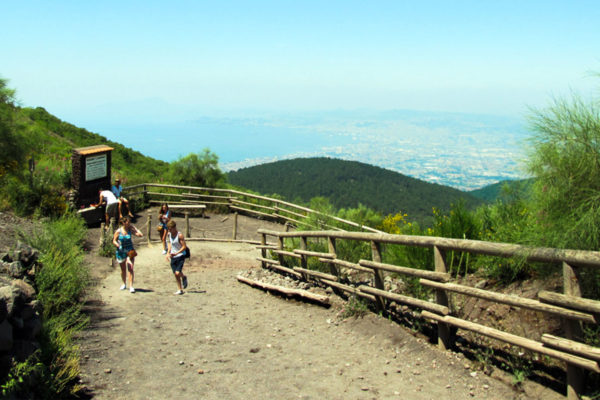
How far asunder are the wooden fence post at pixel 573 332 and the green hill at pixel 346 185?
30628 mm

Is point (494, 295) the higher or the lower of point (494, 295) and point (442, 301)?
the higher

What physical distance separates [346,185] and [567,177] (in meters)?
38.4

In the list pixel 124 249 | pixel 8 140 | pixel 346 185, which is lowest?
pixel 346 185

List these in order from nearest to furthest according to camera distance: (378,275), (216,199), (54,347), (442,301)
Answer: (54,347), (442,301), (378,275), (216,199)

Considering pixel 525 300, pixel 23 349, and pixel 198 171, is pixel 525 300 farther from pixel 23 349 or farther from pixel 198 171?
pixel 198 171

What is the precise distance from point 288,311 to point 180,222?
11647mm

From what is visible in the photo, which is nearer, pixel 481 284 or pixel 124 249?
pixel 481 284

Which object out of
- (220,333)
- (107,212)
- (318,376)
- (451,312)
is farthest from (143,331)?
(107,212)

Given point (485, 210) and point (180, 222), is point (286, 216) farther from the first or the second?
point (485, 210)

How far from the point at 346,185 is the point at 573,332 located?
39.0 metres

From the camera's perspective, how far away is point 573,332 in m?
3.89

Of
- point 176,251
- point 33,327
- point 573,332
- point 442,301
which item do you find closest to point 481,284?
point 442,301

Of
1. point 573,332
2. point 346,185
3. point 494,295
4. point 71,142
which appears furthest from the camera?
point 346,185

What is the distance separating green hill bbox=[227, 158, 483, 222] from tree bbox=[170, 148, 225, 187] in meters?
12.1
